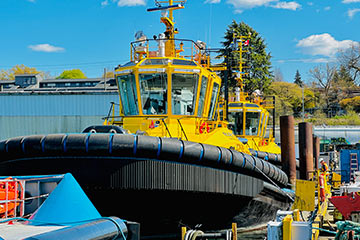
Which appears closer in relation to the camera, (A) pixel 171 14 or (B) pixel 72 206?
(B) pixel 72 206

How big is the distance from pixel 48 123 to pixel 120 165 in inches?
833

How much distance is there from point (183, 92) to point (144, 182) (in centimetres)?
263

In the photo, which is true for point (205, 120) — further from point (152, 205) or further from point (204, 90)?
point (152, 205)

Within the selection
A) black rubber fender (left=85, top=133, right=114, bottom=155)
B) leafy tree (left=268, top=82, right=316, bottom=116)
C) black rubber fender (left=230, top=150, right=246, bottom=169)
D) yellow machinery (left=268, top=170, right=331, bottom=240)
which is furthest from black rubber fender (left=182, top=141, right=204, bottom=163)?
leafy tree (left=268, top=82, right=316, bottom=116)

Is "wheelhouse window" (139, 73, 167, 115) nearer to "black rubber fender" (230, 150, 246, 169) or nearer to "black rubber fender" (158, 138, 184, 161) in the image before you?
"black rubber fender" (230, 150, 246, 169)

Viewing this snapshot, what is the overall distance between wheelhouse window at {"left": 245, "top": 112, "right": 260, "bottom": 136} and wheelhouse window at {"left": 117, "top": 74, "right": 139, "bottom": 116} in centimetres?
754

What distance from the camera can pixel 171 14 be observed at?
10266mm

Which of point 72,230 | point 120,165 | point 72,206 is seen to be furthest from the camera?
point 120,165

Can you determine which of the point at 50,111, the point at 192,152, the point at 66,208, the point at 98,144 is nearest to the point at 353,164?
the point at 192,152

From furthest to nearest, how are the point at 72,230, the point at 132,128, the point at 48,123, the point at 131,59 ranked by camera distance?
the point at 48,123 < the point at 131,59 < the point at 132,128 < the point at 72,230

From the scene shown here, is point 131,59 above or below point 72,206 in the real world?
above

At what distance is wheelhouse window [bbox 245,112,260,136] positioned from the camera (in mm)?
15086

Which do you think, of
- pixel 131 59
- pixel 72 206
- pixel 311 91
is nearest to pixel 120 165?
pixel 72 206

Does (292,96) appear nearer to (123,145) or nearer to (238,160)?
(238,160)
